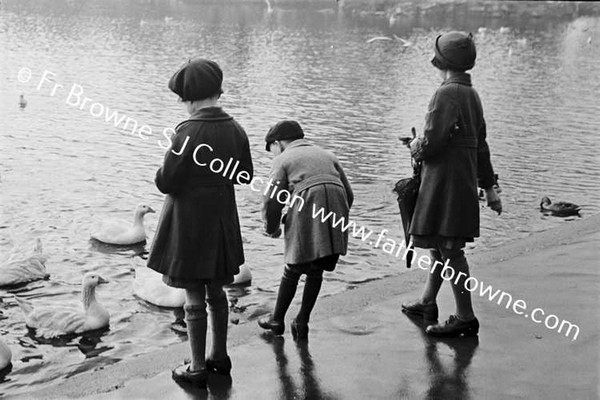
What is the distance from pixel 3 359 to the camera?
6.64 m

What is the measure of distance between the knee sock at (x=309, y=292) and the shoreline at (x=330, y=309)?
39 cm

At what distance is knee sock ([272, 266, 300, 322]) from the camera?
611 centimetres

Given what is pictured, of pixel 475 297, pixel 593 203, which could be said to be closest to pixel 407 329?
pixel 475 297

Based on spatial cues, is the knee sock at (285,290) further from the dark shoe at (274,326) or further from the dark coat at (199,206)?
the dark coat at (199,206)

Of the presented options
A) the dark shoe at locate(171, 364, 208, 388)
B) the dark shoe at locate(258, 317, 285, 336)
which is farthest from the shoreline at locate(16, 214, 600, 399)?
the dark shoe at locate(171, 364, 208, 388)

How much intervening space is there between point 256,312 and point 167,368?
231 centimetres

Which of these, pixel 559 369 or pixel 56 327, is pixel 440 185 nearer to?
pixel 559 369

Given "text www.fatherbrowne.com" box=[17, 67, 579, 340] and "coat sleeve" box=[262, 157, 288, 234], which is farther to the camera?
"coat sleeve" box=[262, 157, 288, 234]

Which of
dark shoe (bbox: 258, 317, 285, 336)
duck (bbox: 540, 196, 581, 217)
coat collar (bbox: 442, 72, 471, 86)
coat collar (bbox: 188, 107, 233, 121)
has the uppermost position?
coat collar (bbox: 442, 72, 471, 86)

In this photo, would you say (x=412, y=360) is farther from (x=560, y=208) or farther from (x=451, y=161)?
(x=560, y=208)

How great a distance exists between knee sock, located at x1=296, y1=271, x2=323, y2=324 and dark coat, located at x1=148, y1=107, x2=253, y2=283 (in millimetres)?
821

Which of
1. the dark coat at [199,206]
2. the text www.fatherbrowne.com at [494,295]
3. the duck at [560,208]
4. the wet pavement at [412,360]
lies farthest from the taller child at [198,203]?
the duck at [560,208]

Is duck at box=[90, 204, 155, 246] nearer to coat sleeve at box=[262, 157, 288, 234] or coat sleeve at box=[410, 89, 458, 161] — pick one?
coat sleeve at box=[262, 157, 288, 234]

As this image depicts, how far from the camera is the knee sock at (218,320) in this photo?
551cm
